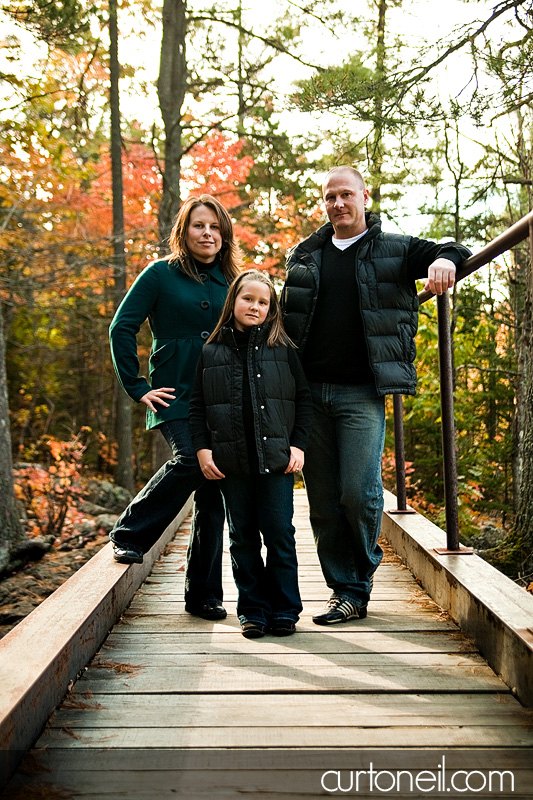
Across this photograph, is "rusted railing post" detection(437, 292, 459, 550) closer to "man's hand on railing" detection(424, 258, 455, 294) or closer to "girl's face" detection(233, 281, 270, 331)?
"man's hand on railing" detection(424, 258, 455, 294)

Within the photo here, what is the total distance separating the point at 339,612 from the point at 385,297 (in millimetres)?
1269

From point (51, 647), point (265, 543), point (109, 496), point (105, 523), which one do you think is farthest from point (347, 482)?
point (109, 496)

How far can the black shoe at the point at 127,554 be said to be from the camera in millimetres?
3287

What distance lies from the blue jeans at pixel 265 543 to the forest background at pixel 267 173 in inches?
80.9

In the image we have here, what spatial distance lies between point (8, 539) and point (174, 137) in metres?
7.05

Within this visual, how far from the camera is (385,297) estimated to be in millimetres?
3111

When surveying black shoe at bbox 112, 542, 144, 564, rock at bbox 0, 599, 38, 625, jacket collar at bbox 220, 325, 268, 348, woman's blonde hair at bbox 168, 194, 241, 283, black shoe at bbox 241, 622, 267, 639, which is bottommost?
rock at bbox 0, 599, 38, 625

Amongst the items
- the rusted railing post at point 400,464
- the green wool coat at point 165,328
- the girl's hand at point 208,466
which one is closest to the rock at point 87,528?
the rusted railing post at point 400,464

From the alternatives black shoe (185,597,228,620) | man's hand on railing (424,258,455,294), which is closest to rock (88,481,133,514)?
black shoe (185,597,228,620)

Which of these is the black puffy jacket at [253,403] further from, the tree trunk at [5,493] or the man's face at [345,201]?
the tree trunk at [5,493]

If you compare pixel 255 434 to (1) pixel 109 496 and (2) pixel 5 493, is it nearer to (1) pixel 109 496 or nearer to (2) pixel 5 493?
(2) pixel 5 493

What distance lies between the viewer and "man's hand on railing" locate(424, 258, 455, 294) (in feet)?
9.41

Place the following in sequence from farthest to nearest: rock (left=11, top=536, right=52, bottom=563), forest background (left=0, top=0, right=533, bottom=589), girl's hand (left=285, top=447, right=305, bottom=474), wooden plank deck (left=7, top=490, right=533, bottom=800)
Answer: rock (left=11, top=536, right=52, bottom=563) → forest background (left=0, top=0, right=533, bottom=589) → girl's hand (left=285, top=447, right=305, bottom=474) → wooden plank deck (left=7, top=490, right=533, bottom=800)

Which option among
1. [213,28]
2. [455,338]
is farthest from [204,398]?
[213,28]
